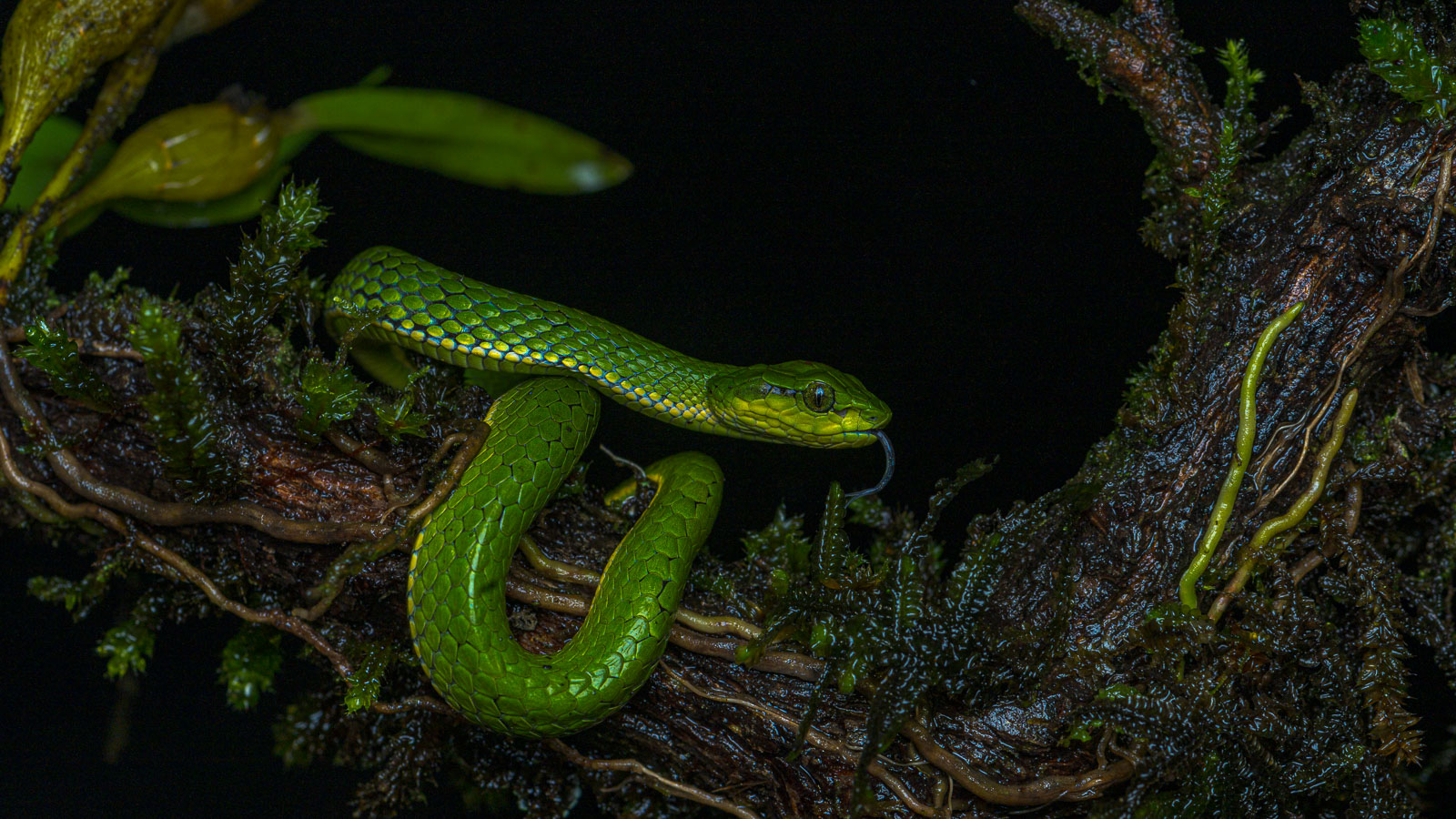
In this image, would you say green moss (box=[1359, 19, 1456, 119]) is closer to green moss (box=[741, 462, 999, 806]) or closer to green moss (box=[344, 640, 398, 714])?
green moss (box=[741, 462, 999, 806])

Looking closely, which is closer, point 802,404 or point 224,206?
point 802,404

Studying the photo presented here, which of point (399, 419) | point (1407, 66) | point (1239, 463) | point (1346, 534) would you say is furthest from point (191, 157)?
point (1346, 534)

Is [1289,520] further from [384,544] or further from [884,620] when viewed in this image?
[384,544]

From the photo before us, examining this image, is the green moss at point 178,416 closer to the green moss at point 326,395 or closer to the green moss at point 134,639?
the green moss at point 326,395

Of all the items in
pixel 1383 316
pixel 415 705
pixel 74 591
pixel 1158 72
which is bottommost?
pixel 74 591

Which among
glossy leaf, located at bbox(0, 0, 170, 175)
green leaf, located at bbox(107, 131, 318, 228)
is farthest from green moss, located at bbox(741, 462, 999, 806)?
glossy leaf, located at bbox(0, 0, 170, 175)

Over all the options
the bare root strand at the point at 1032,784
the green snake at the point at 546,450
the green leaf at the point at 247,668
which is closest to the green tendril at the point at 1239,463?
the bare root strand at the point at 1032,784
